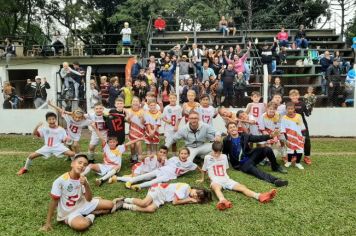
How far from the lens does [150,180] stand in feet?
27.3

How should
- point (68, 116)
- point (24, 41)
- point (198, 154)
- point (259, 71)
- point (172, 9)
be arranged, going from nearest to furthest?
point (198, 154) → point (68, 116) → point (259, 71) → point (24, 41) → point (172, 9)

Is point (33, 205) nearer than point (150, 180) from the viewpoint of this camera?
Yes

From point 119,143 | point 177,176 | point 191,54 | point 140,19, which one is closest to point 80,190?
point 177,176

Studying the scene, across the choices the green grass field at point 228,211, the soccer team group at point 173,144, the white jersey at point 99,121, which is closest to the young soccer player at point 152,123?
the soccer team group at point 173,144

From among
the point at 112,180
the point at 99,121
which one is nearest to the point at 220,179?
the point at 112,180

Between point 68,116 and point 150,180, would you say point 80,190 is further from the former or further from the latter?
point 68,116

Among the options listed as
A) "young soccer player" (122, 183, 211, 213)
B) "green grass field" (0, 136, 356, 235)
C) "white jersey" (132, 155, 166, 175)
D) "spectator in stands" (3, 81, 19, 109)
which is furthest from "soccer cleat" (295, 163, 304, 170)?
"spectator in stands" (3, 81, 19, 109)

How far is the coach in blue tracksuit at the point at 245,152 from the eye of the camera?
876 cm

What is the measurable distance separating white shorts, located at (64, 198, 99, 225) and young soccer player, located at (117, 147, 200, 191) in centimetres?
143

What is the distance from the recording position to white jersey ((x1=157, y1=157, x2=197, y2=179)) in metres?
8.35

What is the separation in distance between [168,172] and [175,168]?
0.70 feet

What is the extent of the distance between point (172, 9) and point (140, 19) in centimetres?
227

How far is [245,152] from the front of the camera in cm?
905

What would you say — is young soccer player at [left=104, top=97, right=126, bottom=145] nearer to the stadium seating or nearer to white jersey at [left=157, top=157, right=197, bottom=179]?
white jersey at [left=157, top=157, right=197, bottom=179]
